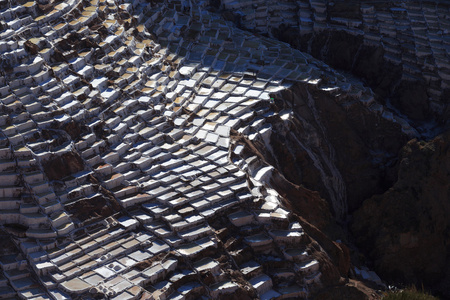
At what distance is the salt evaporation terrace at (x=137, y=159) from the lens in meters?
8.41

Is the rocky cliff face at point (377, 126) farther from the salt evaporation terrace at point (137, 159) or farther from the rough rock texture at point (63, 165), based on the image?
the rough rock texture at point (63, 165)

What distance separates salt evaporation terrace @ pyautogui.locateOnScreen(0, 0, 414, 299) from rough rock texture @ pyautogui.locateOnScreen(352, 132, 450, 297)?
117cm

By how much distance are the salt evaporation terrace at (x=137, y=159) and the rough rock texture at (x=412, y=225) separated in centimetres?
117

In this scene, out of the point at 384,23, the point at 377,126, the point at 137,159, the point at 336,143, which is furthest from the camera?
the point at 384,23

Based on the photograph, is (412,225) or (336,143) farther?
(336,143)

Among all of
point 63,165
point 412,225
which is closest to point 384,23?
point 412,225

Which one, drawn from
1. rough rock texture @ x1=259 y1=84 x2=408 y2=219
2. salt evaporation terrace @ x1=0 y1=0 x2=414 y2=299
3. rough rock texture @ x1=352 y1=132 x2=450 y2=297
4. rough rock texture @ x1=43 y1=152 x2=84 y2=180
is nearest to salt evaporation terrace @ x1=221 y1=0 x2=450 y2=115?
salt evaporation terrace @ x1=0 y1=0 x2=414 y2=299

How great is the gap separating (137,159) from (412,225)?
3.88 metres

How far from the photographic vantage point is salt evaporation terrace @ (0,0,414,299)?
27.6ft

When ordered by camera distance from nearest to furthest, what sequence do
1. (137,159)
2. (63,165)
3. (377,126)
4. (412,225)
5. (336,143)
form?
(63,165) → (137,159) → (412,225) → (336,143) → (377,126)

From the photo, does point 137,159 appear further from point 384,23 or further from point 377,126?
point 384,23

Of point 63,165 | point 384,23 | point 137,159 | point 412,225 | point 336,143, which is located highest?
point 384,23

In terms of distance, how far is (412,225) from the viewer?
34.6ft

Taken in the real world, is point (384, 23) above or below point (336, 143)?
above
